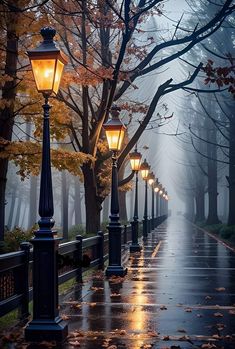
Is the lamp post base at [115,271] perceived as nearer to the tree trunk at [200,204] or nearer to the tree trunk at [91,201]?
the tree trunk at [91,201]

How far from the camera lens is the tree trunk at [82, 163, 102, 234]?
21.1 meters

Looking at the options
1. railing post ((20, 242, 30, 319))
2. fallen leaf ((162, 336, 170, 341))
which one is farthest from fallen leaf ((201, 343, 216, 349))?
railing post ((20, 242, 30, 319))

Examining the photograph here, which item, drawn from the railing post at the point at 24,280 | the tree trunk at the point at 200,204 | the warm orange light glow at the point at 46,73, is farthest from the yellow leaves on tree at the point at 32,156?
the tree trunk at the point at 200,204

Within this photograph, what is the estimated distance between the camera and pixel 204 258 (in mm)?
20688

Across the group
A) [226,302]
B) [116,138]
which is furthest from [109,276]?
[226,302]

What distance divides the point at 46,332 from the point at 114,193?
7.59m

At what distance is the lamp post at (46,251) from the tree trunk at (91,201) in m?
12.6

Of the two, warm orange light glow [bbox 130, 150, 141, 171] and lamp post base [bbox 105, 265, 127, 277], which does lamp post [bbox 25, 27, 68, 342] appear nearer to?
lamp post base [bbox 105, 265, 127, 277]

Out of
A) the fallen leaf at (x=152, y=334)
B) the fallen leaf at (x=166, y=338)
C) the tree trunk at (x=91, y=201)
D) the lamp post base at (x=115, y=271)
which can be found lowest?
the fallen leaf at (x=152, y=334)

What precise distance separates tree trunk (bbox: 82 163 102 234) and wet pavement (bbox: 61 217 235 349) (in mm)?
4563

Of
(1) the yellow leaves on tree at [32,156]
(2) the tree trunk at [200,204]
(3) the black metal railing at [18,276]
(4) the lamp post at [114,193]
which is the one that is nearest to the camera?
(3) the black metal railing at [18,276]

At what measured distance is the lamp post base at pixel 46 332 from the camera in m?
7.64

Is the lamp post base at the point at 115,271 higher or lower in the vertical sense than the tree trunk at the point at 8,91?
lower

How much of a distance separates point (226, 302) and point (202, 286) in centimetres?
239
